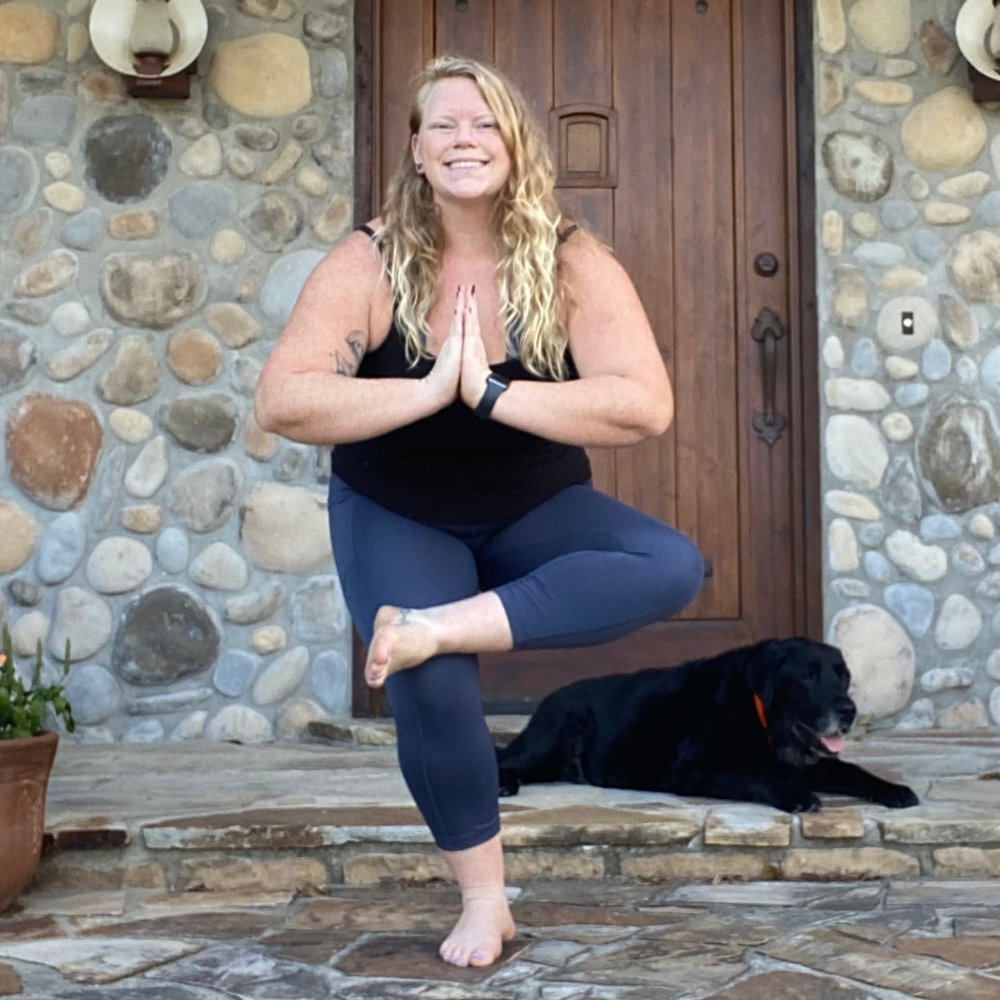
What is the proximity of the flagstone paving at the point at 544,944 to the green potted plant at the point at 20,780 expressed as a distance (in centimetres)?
9

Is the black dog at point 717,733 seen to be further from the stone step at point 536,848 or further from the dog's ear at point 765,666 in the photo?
the stone step at point 536,848

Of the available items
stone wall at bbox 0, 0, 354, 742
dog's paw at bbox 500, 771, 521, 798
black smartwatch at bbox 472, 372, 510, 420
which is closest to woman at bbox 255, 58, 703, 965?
black smartwatch at bbox 472, 372, 510, 420

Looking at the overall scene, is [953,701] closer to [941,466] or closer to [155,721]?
[941,466]

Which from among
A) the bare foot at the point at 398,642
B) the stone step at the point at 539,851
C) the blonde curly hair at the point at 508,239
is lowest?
the stone step at the point at 539,851

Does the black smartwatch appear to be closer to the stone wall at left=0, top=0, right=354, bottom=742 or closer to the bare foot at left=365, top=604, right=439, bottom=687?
the bare foot at left=365, top=604, right=439, bottom=687

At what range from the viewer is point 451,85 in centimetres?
232

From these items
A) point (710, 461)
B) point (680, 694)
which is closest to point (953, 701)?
point (710, 461)

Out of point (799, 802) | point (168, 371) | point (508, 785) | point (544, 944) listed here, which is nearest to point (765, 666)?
point (799, 802)

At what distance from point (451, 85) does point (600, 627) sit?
0.85 metres

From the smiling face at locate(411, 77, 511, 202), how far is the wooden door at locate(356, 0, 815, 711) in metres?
2.24

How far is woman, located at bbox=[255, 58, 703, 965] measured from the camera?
2.15m

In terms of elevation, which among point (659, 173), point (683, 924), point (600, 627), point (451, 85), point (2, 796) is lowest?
point (683, 924)

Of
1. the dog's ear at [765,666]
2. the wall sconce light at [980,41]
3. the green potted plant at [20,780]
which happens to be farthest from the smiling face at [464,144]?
the wall sconce light at [980,41]

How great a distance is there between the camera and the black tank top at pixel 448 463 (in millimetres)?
2262
